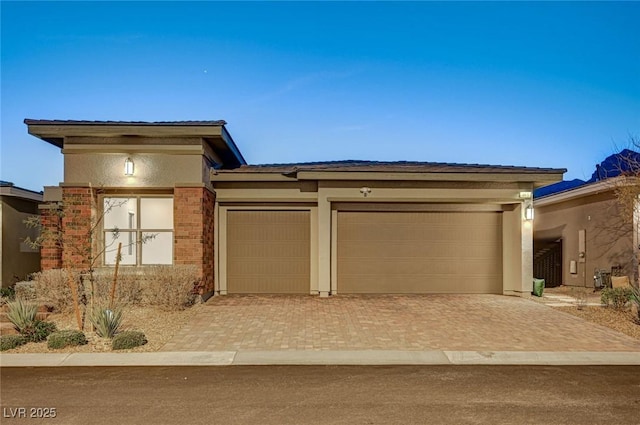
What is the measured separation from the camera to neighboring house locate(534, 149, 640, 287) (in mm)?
13938

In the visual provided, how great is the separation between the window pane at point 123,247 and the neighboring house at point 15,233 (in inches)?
136

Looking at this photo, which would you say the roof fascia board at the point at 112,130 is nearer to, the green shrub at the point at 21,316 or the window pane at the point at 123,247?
the window pane at the point at 123,247

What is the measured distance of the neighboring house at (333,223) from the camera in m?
12.0

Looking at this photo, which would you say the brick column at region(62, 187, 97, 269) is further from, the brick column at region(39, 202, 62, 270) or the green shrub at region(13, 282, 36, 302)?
the green shrub at region(13, 282, 36, 302)

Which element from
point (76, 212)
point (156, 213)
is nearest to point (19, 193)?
point (76, 212)

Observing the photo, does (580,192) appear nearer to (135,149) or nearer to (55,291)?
(135,149)

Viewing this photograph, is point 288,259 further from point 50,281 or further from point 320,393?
point 320,393

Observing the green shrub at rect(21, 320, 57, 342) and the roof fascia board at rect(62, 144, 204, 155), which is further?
the roof fascia board at rect(62, 144, 204, 155)

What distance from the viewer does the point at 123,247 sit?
1191 cm

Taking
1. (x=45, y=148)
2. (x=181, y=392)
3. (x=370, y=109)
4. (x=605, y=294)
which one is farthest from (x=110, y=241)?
(x=370, y=109)

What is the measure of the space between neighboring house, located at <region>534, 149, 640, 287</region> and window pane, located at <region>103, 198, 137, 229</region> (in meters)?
13.5

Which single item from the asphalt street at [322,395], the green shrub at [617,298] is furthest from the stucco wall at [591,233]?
the asphalt street at [322,395]

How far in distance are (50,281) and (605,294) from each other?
41.3 ft

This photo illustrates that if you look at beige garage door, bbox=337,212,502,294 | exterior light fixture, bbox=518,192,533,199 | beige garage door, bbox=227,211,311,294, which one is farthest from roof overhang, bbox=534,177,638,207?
beige garage door, bbox=227,211,311,294
